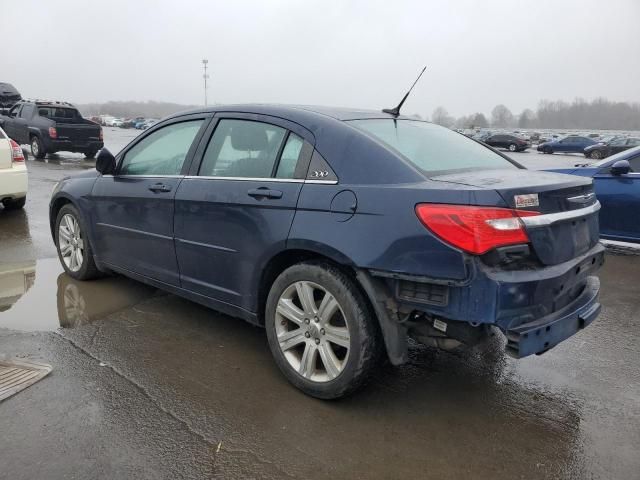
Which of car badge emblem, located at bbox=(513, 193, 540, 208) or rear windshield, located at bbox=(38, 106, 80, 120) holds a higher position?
rear windshield, located at bbox=(38, 106, 80, 120)

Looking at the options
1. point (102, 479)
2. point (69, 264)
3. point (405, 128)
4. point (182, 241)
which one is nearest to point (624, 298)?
point (405, 128)

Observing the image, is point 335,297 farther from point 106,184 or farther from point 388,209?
point 106,184

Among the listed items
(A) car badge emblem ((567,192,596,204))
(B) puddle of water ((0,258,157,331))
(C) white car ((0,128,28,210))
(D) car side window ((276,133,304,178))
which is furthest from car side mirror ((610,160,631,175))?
(C) white car ((0,128,28,210))

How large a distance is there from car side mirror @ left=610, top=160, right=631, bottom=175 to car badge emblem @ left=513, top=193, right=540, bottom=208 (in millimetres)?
4269

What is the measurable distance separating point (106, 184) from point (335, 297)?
2589 millimetres

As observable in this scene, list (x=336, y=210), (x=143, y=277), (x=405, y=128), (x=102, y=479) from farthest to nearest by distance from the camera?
(x=143, y=277)
(x=405, y=128)
(x=336, y=210)
(x=102, y=479)

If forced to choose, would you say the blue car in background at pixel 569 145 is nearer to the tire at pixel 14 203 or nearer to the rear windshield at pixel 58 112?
the rear windshield at pixel 58 112

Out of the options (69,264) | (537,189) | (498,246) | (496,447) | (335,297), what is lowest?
(496,447)

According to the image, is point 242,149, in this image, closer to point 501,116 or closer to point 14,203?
point 14,203

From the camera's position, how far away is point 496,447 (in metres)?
2.61

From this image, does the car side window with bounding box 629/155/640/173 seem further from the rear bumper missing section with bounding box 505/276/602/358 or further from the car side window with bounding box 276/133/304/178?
the car side window with bounding box 276/133/304/178

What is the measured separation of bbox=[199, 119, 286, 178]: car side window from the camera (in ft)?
10.6

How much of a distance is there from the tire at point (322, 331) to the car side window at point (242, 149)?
72 centimetres

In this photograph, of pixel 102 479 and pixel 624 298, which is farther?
pixel 624 298
